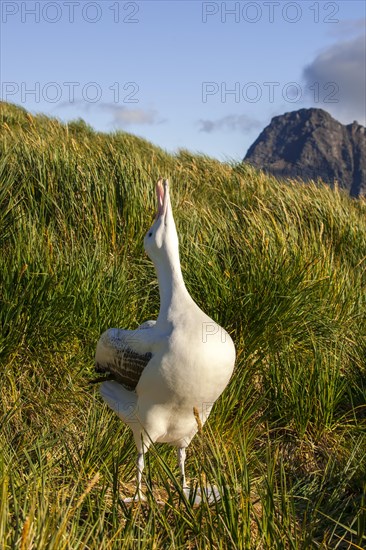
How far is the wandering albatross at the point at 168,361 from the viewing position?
2723 millimetres

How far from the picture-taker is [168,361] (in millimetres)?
2744

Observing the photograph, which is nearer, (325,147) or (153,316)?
(153,316)

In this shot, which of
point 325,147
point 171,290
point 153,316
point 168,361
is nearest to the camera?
point 168,361

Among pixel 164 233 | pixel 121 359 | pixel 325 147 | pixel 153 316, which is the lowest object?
pixel 153 316

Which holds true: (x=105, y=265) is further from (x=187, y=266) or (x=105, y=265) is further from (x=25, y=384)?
(x=25, y=384)

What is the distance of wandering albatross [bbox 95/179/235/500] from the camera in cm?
272

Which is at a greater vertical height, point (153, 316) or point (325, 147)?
point (325, 147)

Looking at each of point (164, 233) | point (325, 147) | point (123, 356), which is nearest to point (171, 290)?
point (164, 233)

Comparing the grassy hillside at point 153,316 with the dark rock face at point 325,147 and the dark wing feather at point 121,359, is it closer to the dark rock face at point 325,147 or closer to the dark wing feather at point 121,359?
the dark wing feather at point 121,359

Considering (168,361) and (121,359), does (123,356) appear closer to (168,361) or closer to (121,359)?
(121,359)

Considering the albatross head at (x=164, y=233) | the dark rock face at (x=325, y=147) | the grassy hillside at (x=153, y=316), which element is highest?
the dark rock face at (x=325, y=147)

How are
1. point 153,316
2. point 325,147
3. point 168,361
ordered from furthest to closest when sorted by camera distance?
point 325,147
point 153,316
point 168,361

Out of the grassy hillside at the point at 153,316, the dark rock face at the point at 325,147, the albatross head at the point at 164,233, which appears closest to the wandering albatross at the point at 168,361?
the albatross head at the point at 164,233

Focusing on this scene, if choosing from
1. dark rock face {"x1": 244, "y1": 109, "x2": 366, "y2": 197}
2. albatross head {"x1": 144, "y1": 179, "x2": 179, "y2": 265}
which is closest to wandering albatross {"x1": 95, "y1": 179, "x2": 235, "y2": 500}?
albatross head {"x1": 144, "y1": 179, "x2": 179, "y2": 265}
